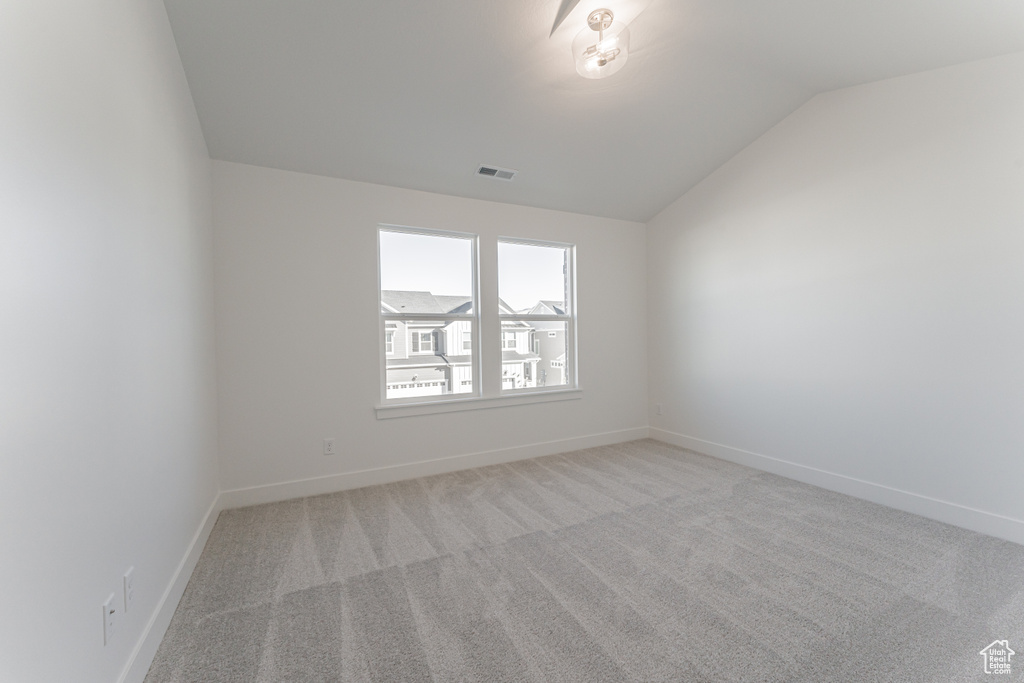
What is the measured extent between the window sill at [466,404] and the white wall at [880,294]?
1.46 metres

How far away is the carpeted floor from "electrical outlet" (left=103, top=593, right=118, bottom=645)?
361 mm

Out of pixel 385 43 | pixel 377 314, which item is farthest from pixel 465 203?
pixel 385 43

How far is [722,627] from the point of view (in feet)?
5.64

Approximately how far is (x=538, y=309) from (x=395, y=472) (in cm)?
205

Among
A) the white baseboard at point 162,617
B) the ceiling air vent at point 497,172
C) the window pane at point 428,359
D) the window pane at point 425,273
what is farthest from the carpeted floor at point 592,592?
the ceiling air vent at point 497,172

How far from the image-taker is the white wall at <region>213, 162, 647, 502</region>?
2.98 metres

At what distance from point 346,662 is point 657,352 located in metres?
4.02

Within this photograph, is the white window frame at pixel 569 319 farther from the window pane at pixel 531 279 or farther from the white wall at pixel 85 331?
the white wall at pixel 85 331

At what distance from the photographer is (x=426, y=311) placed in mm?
3693

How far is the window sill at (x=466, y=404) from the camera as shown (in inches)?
136

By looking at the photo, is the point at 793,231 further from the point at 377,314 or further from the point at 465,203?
the point at 377,314

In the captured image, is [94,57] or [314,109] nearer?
[94,57]

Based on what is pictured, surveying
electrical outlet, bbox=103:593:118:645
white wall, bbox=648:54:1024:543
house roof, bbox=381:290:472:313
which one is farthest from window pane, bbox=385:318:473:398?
white wall, bbox=648:54:1024:543

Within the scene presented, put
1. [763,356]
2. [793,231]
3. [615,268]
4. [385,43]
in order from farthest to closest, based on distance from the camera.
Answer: [615,268], [763,356], [793,231], [385,43]
